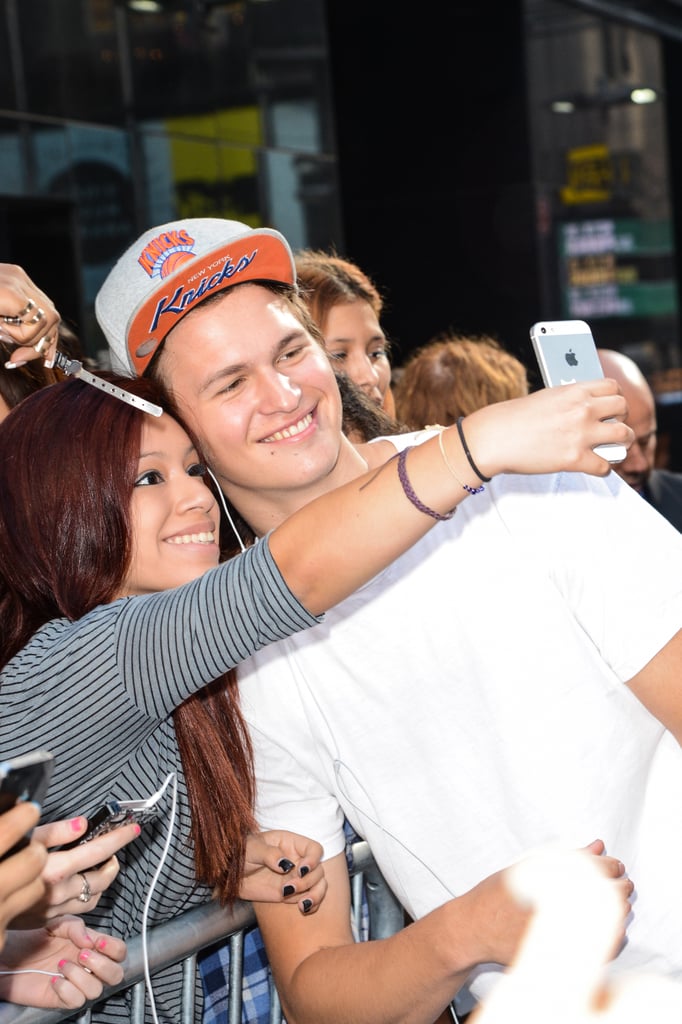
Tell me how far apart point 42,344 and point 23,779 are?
1.28 metres

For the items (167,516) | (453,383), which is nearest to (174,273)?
(167,516)

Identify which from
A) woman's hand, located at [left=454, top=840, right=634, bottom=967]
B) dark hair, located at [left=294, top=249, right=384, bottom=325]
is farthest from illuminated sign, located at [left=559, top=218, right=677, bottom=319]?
woman's hand, located at [left=454, top=840, right=634, bottom=967]

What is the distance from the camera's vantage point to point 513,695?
218cm

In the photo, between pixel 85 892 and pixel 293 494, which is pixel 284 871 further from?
pixel 293 494

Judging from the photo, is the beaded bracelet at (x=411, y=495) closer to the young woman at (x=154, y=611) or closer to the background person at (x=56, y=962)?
the young woman at (x=154, y=611)

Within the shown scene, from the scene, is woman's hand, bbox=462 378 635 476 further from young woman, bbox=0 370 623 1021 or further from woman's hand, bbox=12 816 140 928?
woman's hand, bbox=12 816 140 928

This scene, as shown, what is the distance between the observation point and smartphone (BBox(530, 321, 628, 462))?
208 centimetres

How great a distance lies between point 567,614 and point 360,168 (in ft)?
38.9

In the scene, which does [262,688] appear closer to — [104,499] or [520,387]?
[104,499]

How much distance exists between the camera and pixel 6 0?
9789 mm

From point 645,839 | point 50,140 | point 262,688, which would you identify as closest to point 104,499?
point 262,688

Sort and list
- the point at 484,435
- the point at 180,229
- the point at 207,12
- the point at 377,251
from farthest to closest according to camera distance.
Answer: the point at 377,251 → the point at 207,12 → the point at 180,229 → the point at 484,435

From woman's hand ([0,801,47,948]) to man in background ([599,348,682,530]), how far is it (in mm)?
3810

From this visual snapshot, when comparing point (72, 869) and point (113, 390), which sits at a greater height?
point (113, 390)
